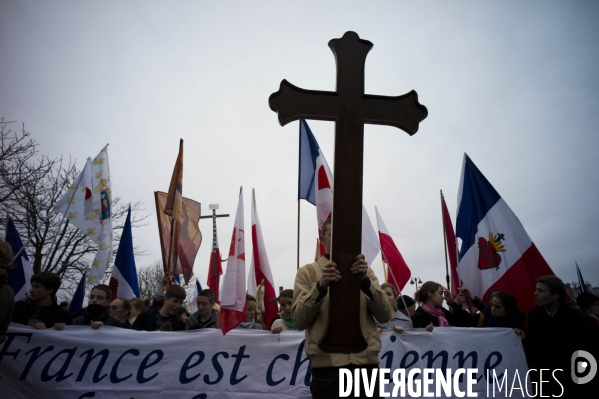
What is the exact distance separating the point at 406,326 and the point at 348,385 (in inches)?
131

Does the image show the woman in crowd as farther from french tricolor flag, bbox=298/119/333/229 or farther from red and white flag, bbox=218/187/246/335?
red and white flag, bbox=218/187/246/335

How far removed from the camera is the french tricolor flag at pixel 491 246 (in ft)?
21.6

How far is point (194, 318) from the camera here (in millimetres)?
6074

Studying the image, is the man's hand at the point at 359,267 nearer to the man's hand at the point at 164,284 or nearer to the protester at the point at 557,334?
the protester at the point at 557,334

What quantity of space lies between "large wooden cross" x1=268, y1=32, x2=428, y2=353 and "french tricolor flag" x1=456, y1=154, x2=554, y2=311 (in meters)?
4.23

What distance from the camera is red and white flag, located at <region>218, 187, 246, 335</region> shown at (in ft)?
19.1

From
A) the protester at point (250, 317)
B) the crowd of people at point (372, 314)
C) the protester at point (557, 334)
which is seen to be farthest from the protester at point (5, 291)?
the protester at point (557, 334)

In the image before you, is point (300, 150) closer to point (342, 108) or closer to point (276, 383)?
point (276, 383)

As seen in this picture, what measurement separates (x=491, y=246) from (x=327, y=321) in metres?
4.98

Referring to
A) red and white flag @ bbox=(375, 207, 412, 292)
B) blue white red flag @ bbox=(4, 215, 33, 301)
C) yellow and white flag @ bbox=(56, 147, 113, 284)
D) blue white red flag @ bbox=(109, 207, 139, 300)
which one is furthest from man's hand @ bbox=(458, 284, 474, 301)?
blue white red flag @ bbox=(4, 215, 33, 301)

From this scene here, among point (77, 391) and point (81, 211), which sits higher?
point (81, 211)

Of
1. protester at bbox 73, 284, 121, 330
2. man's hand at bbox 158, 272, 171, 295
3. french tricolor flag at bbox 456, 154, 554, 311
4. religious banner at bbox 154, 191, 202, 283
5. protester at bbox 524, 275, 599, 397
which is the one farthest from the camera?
religious banner at bbox 154, 191, 202, 283

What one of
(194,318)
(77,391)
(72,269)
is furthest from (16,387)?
(72,269)

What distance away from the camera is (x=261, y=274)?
7.45m
